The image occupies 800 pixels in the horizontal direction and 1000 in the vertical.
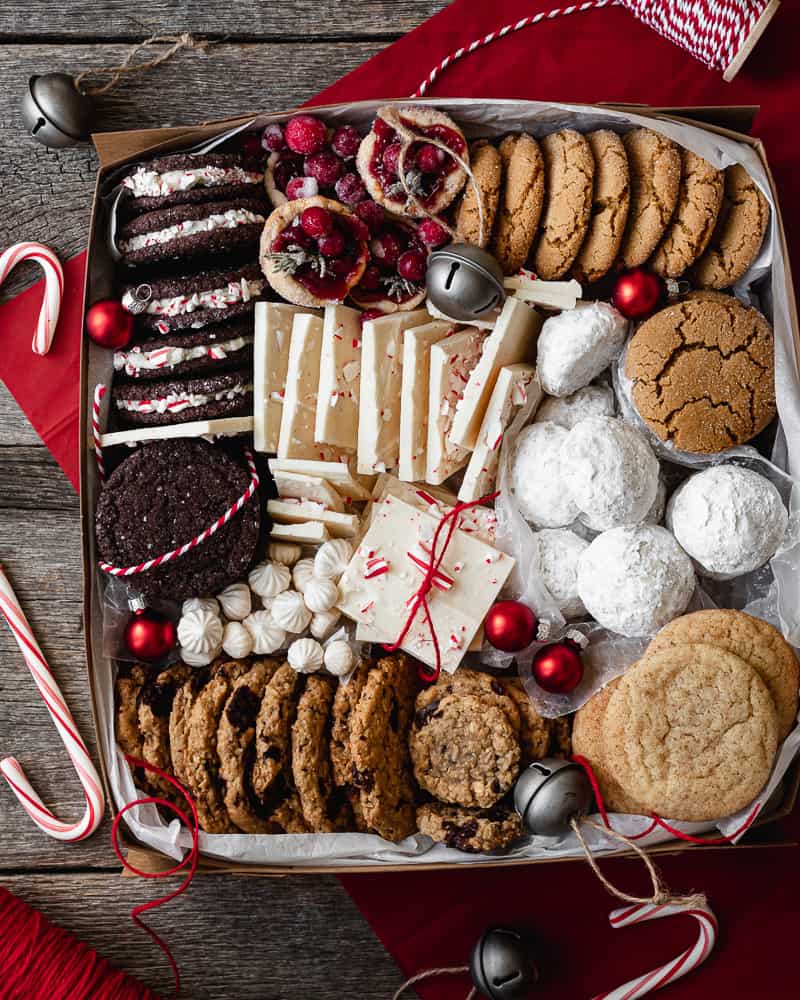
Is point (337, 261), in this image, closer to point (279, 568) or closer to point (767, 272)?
point (279, 568)

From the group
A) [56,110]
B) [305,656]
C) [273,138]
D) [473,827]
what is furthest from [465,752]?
[56,110]

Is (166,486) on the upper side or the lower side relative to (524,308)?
lower

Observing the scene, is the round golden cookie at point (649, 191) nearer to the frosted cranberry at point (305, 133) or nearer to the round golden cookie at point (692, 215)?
the round golden cookie at point (692, 215)

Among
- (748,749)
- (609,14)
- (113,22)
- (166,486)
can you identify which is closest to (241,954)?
(166,486)

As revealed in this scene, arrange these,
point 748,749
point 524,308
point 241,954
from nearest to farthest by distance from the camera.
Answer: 1. point 748,749
2. point 524,308
3. point 241,954

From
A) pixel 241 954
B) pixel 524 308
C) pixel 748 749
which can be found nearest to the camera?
pixel 748 749

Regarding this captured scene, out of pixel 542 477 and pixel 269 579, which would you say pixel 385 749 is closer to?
pixel 269 579
